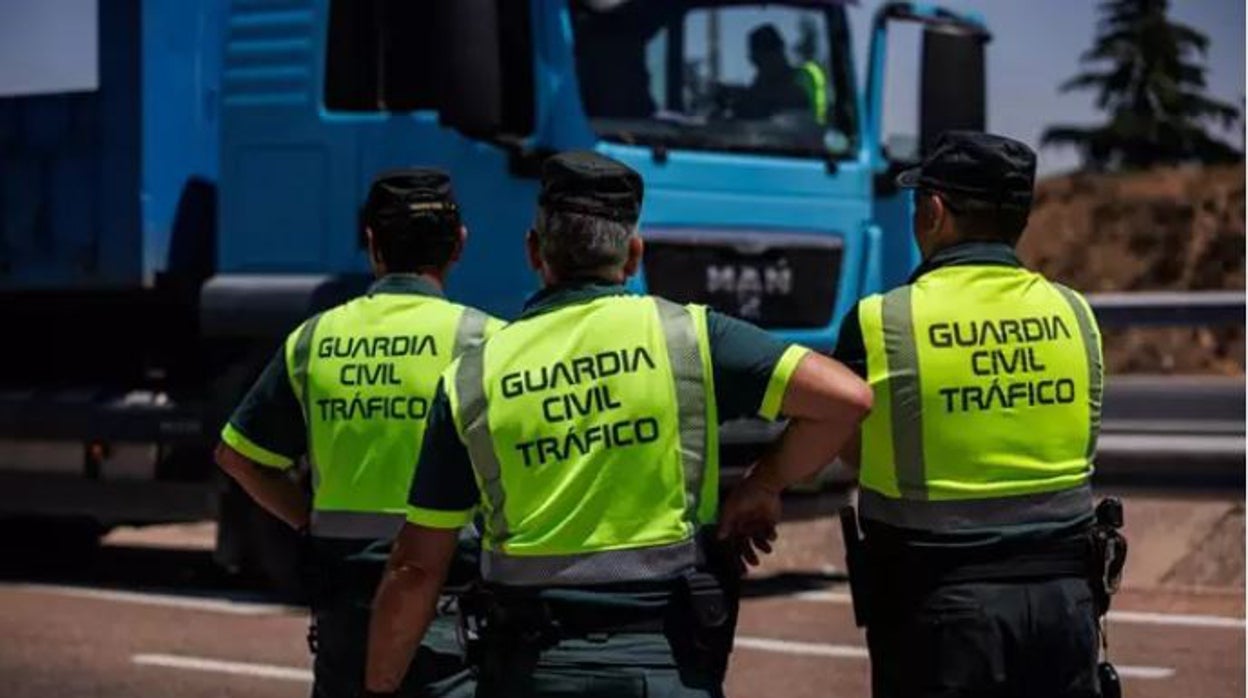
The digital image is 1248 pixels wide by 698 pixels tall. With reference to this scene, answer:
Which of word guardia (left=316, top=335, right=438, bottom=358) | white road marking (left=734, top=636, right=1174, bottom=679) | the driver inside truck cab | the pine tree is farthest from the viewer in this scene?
the pine tree

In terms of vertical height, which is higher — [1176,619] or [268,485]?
[268,485]

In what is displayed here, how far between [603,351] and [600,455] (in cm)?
16

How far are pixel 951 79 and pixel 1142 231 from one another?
26.0 m

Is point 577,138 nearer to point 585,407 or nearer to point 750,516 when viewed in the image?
point 750,516

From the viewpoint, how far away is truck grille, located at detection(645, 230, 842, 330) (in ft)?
36.3

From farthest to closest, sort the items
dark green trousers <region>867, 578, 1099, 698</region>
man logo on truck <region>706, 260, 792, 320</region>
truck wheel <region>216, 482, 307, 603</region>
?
truck wheel <region>216, 482, 307, 603</region>, man logo on truck <region>706, 260, 792, 320</region>, dark green trousers <region>867, 578, 1099, 698</region>

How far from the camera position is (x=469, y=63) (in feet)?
32.8

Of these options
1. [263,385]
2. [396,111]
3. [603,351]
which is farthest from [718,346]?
[396,111]

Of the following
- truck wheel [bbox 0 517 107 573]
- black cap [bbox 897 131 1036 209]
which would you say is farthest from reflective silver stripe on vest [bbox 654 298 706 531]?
truck wheel [bbox 0 517 107 573]

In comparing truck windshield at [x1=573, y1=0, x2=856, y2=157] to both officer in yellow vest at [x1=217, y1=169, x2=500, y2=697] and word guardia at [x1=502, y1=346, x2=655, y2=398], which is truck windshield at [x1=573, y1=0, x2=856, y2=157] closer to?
officer in yellow vest at [x1=217, y1=169, x2=500, y2=697]

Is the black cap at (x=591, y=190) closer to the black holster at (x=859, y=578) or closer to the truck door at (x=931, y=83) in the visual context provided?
the black holster at (x=859, y=578)

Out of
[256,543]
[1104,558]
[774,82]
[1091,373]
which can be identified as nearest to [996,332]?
[1091,373]

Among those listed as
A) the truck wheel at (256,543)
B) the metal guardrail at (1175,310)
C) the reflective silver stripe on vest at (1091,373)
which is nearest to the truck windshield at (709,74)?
the metal guardrail at (1175,310)

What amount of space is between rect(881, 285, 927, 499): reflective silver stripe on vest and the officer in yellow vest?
0.82 m
